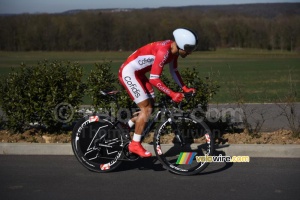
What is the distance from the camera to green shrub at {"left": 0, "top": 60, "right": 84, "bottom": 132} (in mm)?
8148

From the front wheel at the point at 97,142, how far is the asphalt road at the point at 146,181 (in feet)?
0.56

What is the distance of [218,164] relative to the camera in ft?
22.5

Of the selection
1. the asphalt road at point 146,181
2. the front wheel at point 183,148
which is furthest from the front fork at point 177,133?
the asphalt road at point 146,181

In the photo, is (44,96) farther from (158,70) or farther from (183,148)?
(158,70)

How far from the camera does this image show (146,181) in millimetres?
6156

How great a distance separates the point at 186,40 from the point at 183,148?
5.64 ft

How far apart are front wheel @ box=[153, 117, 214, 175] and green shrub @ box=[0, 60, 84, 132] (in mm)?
1924

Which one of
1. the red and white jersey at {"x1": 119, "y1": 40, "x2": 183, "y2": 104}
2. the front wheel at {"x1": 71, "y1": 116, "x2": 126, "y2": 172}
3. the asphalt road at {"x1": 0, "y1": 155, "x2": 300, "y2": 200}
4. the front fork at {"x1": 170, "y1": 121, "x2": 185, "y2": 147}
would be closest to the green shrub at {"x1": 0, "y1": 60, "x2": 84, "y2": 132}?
the asphalt road at {"x1": 0, "y1": 155, "x2": 300, "y2": 200}

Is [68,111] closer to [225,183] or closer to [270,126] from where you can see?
[225,183]

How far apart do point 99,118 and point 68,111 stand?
1.68m

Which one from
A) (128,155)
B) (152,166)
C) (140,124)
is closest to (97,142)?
(128,155)

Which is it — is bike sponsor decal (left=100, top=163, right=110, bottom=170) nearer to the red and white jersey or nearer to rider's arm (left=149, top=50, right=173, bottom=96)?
the red and white jersey

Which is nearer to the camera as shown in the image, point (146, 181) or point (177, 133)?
point (146, 181)

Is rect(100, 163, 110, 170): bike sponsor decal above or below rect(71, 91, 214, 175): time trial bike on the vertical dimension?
below
